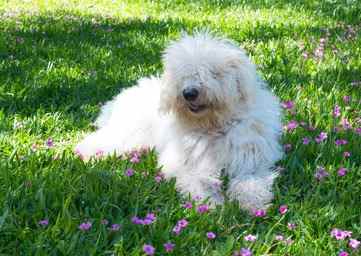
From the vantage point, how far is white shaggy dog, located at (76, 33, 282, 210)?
4.46 metres

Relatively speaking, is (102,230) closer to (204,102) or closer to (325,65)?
(204,102)

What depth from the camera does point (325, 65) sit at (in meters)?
7.01

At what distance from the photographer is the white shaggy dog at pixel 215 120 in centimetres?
446

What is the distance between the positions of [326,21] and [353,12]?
26.6 inches

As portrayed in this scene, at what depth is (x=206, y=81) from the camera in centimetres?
446

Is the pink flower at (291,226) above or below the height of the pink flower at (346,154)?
below

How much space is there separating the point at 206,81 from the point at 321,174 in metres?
1.03

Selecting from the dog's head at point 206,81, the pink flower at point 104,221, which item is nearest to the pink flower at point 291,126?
the dog's head at point 206,81

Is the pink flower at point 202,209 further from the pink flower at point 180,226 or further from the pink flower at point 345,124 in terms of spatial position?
→ the pink flower at point 345,124

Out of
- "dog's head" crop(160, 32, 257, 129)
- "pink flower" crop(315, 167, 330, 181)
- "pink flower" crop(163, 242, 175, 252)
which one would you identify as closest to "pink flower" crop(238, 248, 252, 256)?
"pink flower" crop(163, 242, 175, 252)

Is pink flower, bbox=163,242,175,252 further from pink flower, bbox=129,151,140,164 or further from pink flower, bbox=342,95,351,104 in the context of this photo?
pink flower, bbox=342,95,351,104

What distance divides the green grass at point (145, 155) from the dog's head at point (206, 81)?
0.55 metres

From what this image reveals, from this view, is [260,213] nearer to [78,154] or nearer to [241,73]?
[241,73]

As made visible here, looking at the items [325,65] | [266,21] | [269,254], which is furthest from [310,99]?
[266,21]
